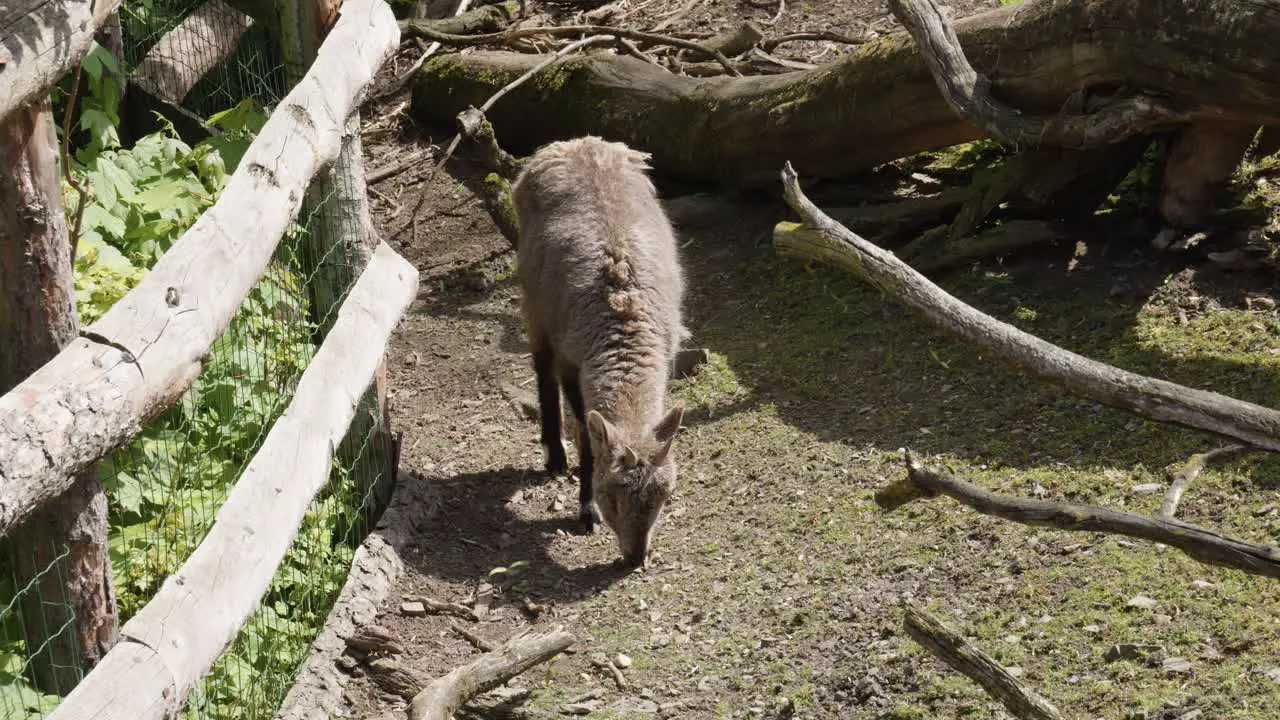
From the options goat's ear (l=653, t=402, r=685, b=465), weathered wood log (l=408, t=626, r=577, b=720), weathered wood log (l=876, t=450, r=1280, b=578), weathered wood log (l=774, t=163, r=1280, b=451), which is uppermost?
weathered wood log (l=774, t=163, r=1280, b=451)

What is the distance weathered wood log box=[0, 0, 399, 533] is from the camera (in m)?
3.36

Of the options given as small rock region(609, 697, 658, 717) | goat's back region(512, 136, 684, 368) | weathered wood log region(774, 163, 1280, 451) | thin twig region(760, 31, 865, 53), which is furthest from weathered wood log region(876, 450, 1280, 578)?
thin twig region(760, 31, 865, 53)

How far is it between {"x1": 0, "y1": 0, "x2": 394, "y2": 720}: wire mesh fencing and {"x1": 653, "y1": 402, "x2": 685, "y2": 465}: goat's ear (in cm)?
156

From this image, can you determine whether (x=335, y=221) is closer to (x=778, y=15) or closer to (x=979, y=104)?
(x=979, y=104)

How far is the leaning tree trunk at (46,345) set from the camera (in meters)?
4.17

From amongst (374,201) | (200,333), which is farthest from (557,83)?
(200,333)

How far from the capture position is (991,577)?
230 inches

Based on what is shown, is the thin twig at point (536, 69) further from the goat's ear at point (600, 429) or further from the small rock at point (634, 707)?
the small rock at point (634, 707)

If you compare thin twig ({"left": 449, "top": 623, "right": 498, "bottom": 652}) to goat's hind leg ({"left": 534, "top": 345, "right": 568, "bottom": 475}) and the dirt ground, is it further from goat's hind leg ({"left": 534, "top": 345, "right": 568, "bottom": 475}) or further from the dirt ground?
goat's hind leg ({"left": 534, "top": 345, "right": 568, "bottom": 475})

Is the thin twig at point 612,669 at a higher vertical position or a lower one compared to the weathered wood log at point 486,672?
lower

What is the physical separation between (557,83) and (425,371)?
3095 mm

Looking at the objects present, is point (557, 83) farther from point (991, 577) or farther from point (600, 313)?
point (991, 577)

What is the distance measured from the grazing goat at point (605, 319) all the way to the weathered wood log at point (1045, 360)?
1923 millimetres

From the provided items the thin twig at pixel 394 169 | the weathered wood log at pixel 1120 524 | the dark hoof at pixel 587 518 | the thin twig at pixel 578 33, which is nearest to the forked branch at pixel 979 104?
the thin twig at pixel 578 33
